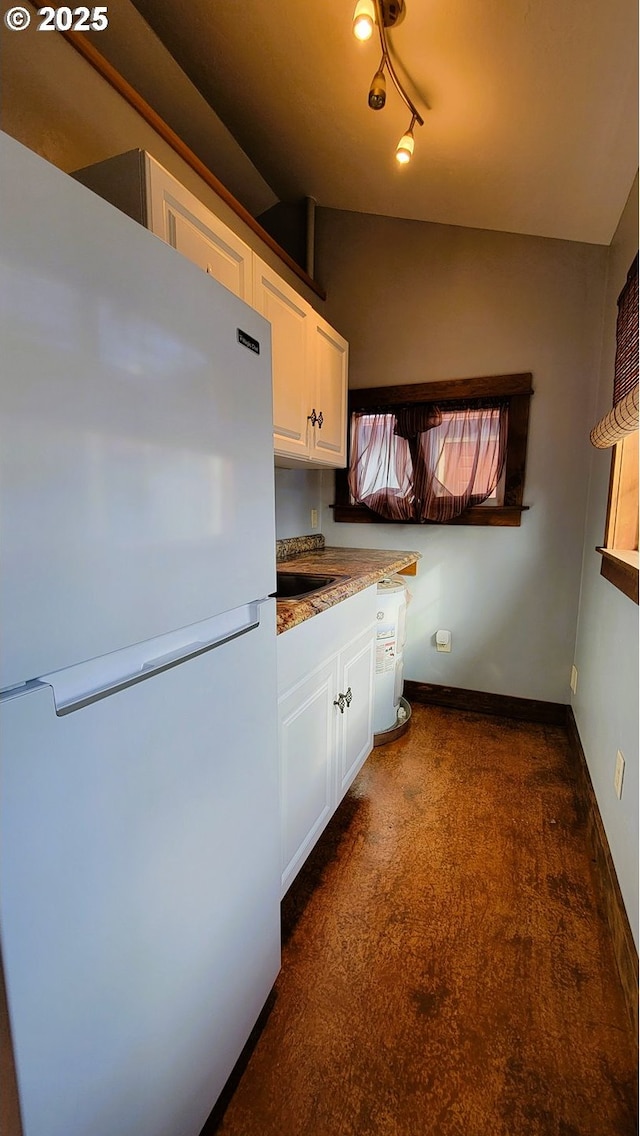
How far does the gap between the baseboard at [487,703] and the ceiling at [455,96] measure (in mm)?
2386

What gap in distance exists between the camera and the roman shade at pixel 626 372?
137cm

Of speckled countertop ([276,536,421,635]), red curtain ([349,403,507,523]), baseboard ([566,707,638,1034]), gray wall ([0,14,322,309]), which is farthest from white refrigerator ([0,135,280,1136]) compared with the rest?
red curtain ([349,403,507,523])

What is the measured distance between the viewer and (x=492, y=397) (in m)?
2.48

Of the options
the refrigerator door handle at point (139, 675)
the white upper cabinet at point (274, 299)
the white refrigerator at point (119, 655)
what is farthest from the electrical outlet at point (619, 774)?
the white upper cabinet at point (274, 299)


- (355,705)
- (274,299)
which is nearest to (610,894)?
(355,705)

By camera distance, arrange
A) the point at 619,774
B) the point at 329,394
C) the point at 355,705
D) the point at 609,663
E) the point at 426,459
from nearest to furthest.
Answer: the point at 619,774
the point at 609,663
the point at 355,705
the point at 329,394
the point at 426,459

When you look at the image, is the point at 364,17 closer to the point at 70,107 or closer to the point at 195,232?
the point at 195,232

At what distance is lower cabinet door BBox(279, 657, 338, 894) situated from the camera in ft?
3.88

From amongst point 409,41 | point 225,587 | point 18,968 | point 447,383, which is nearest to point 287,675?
point 225,587

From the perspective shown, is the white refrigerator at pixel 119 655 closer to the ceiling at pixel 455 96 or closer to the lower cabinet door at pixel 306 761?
the lower cabinet door at pixel 306 761

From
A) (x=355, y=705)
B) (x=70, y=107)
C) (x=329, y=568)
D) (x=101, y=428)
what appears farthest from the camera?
(x=329, y=568)

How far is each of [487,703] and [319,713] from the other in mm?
1724

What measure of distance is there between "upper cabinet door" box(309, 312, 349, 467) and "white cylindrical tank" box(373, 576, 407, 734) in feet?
2.37

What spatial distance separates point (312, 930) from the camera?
4.33 ft
